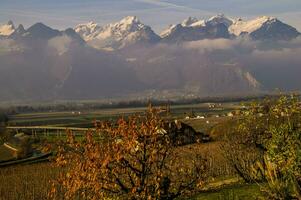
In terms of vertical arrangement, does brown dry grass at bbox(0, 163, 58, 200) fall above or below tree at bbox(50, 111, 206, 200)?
below

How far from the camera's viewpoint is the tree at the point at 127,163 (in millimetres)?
17719

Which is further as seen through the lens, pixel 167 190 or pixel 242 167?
pixel 242 167

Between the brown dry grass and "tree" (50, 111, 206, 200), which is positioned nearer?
"tree" (50, 111, 206, 200)

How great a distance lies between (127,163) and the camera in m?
18.6

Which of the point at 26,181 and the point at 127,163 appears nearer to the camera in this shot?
the point at 127,163

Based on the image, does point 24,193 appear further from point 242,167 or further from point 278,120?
point 278,120

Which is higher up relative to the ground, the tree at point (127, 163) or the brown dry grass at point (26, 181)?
the tree at point (127, 163)

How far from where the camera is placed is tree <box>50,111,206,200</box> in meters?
17.7

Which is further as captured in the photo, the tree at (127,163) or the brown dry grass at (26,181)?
the brown dry grass at (26,181)

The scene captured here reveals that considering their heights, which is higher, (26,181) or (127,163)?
(127,163)

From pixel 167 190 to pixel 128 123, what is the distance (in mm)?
3068

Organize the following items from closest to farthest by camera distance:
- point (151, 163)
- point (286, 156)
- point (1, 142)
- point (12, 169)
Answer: point (151, 163) → point (286, 156) → point (12, 169) → point (1, 142)

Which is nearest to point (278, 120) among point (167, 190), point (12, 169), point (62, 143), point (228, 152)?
point (228, 152)

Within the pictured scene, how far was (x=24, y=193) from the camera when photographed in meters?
50.9
